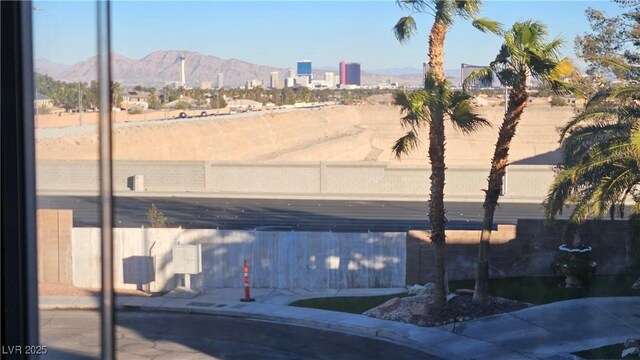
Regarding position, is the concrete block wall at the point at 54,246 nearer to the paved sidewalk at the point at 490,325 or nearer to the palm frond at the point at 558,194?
the paved sidewalk at the point at 490,325

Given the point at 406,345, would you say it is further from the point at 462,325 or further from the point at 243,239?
the point at 243,239

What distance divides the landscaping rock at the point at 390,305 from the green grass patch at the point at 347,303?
0.70 ft

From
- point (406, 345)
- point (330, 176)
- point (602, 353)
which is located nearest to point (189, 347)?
point (406, 345)

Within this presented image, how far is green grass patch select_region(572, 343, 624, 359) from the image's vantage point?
9.80 meters

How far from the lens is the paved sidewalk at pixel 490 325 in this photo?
34.0ft

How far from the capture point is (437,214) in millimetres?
13469

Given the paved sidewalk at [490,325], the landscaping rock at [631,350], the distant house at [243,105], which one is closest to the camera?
the landscaping rock at [631,350]

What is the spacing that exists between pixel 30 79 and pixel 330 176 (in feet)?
93.0

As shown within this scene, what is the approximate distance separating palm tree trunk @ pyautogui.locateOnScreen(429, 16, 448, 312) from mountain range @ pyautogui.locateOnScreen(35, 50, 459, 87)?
346 millimetres

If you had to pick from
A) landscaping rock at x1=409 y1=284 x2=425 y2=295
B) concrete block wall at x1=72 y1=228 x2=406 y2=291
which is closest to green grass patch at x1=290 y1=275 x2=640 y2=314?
landscaping rock at x1=409 y1=284 x2=425 y2=295

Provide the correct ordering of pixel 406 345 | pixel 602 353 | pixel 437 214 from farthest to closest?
1. pixel 437 214
2. pixel 406 345
3. pixel 602 353

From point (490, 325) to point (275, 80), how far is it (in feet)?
29.4

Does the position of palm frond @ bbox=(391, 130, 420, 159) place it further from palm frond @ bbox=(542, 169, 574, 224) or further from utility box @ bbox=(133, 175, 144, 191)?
utility box @ bbox=(133, 175, 144, 191)

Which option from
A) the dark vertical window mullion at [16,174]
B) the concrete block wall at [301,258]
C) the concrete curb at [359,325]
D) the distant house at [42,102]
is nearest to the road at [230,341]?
the concrete curb at [359,325]
